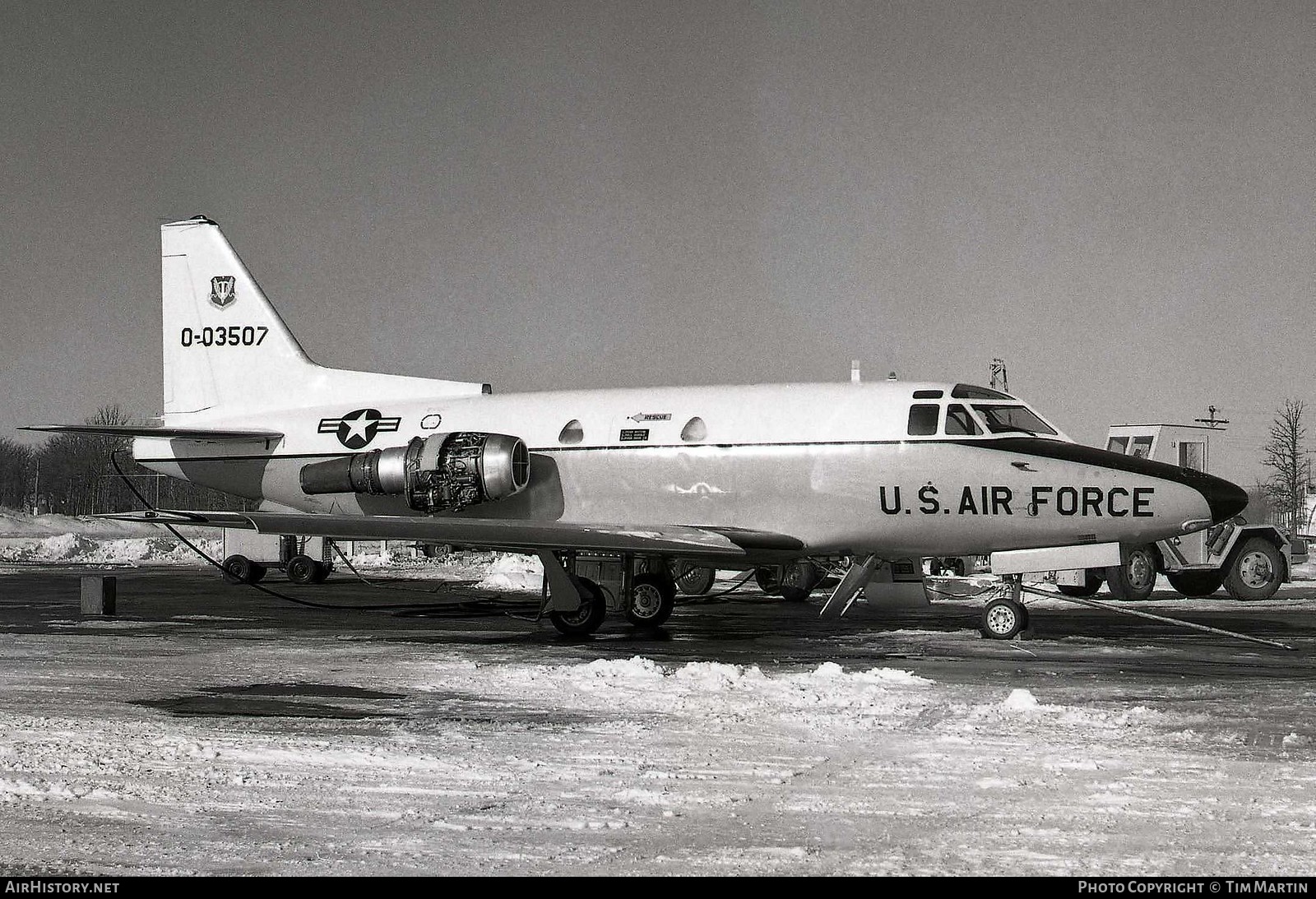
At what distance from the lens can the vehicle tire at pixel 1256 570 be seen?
23.5 meters

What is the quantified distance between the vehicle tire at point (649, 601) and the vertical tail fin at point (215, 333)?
7.40m

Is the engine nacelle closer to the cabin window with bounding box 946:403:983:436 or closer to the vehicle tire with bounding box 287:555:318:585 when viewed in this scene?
the cabin window with bounding box 946:403:983:436

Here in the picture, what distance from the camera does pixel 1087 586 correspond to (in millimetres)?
23438

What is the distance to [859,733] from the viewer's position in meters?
8.37

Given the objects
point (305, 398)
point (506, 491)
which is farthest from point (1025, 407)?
point (305, 398)

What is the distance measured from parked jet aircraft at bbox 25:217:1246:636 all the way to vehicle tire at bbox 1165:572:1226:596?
10145mm

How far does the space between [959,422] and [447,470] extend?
23.7ft

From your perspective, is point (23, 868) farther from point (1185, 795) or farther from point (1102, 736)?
point (1102, 736)

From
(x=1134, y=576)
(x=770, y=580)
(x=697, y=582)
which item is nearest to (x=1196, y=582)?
(x=1134, y=576)

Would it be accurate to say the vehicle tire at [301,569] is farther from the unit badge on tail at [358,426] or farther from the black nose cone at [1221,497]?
the black nose cone at [1221,497]

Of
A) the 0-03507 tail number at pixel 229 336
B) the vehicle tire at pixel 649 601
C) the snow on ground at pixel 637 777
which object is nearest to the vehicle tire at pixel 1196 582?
the vehicle tire at pixel 649 601

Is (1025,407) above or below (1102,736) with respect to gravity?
above

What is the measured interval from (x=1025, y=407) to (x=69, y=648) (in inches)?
483
